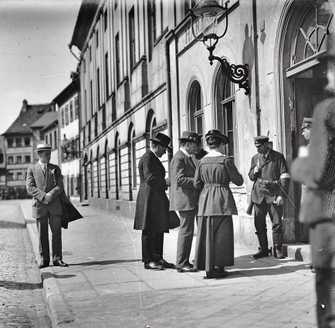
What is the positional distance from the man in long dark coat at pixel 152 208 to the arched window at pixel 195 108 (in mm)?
5098

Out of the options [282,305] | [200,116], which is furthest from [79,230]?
[282,305]

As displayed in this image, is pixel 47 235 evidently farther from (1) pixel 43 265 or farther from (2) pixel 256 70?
(2) pixel 256 70

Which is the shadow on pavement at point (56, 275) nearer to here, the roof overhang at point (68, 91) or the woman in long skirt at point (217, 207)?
the woman in long skirt at point (217, 207)

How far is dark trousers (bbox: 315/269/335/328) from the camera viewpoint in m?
2.30

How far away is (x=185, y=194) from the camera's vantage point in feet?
23.5

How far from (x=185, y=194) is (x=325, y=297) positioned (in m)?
4.80

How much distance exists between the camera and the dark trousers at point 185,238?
7070 millimetres

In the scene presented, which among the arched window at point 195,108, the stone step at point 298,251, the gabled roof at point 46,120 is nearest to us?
the stone step at point 298,251

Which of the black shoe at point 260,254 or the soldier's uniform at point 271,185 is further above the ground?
the soldier's uniform at point 271,185

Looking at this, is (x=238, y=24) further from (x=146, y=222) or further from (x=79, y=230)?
(x=79, y=230)

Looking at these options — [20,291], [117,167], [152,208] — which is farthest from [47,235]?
[117,167]

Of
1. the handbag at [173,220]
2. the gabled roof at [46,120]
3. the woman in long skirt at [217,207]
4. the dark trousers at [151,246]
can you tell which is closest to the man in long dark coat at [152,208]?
the dark trousers at [151,246]

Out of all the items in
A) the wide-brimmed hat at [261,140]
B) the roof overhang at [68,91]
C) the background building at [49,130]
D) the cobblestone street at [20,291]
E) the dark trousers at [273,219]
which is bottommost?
the cobblestone street at [20,291]

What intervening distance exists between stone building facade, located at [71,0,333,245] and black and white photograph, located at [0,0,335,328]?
0.04 m
